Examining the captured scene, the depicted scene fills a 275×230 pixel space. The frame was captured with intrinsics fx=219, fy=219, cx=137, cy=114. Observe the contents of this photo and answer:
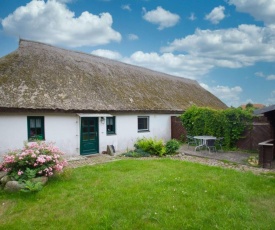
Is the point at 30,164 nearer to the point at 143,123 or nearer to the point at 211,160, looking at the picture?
the point at 211,160

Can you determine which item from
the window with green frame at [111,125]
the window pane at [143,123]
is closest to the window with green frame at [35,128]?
the window with green frame at [111,125]

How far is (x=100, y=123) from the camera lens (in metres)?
12.9

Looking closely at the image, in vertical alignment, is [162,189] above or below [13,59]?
below

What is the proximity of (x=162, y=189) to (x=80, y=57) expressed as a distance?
13.1m

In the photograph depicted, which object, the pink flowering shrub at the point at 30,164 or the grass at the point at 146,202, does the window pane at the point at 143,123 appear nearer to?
the grass at the point at 146,202

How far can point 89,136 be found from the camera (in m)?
12.7

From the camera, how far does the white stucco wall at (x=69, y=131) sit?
1005 cm

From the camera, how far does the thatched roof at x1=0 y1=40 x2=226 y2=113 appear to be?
10.9 meters

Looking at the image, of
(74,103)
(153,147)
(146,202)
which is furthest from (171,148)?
(146,202)

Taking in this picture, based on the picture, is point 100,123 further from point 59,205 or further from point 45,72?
point 59,205

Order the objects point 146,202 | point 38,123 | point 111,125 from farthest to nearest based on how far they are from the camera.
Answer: point 111,125 → point 38,123 → point 146,202

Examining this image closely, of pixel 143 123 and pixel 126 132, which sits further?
pixel 143 123

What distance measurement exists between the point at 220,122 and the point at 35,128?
10.8 metres

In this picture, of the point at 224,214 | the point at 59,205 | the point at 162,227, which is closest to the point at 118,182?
the point at 59,205
